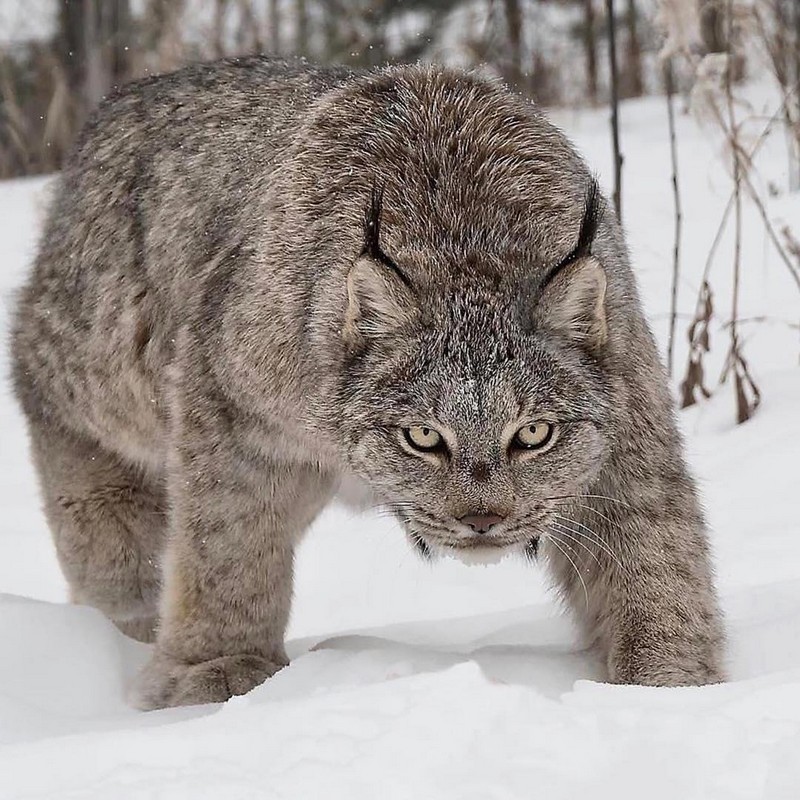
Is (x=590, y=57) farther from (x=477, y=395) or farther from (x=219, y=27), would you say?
(x=477, y=395)

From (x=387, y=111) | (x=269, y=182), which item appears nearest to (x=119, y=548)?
(x=269, y=182)

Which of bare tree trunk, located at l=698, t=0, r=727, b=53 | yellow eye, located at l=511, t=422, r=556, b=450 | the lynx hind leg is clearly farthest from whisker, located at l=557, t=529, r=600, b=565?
bare tree trunk, located at l=698, t=0, r=727, b=53

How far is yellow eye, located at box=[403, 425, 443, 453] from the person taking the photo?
3.44 metres

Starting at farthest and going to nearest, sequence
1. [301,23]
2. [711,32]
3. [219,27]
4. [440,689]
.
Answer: [301,23] → [711,32] → [219,27] → [440,689]

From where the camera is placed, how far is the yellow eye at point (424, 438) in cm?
344

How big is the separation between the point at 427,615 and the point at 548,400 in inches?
78.5

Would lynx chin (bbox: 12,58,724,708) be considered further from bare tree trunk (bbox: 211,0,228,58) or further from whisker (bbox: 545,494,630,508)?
bare tree trunk (bbox: 211,0,228,58)

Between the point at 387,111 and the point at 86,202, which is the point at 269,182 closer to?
the point at 387,111

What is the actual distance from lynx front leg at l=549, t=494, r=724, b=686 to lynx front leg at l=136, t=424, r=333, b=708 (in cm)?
76

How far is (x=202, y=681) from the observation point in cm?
413

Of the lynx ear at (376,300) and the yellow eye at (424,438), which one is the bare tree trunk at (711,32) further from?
the yellow eye at (424,438)

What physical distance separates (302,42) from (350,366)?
1082cm

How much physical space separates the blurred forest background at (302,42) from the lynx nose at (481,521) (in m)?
6.92

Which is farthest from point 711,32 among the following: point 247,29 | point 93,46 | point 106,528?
point 106,528
